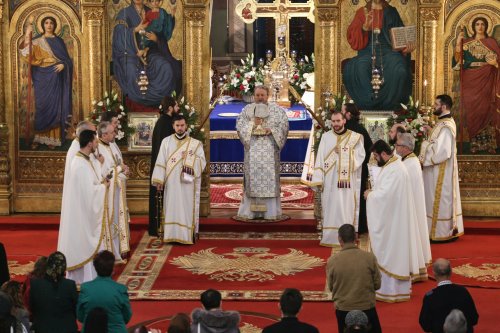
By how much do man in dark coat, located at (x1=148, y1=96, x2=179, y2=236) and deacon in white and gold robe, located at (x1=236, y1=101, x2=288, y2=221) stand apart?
4.17 feet

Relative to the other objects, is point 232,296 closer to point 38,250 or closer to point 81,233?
point 81,233

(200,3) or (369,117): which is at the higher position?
(200,3)

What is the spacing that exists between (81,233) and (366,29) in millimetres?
6233

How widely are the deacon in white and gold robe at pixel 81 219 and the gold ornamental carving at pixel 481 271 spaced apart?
4.68 meters

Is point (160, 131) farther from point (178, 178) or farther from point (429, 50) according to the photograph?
point (429, 50)

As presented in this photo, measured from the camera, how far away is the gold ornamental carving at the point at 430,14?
1694 centimetres

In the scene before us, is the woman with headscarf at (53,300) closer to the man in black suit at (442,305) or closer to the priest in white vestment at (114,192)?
the man in black suit at (442,305)

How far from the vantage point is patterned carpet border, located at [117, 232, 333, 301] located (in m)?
13.0

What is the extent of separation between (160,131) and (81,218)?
315 cm

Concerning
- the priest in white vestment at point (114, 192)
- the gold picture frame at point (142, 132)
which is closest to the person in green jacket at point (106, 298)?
the priest in white vestment at point (114, 192)

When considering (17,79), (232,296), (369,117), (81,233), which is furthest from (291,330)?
(17,79)

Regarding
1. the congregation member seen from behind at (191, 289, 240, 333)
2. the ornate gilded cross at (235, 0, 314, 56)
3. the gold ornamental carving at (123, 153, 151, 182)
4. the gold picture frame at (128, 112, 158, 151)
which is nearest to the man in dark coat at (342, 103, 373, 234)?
the gold picture frame at (128, 112, 158, 151)

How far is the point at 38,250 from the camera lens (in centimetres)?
1552

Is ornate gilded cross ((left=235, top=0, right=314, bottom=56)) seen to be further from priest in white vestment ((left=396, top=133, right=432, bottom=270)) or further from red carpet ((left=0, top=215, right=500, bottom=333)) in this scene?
priest in white vestment ((left=396, top=133, right=432, bottom=270))
